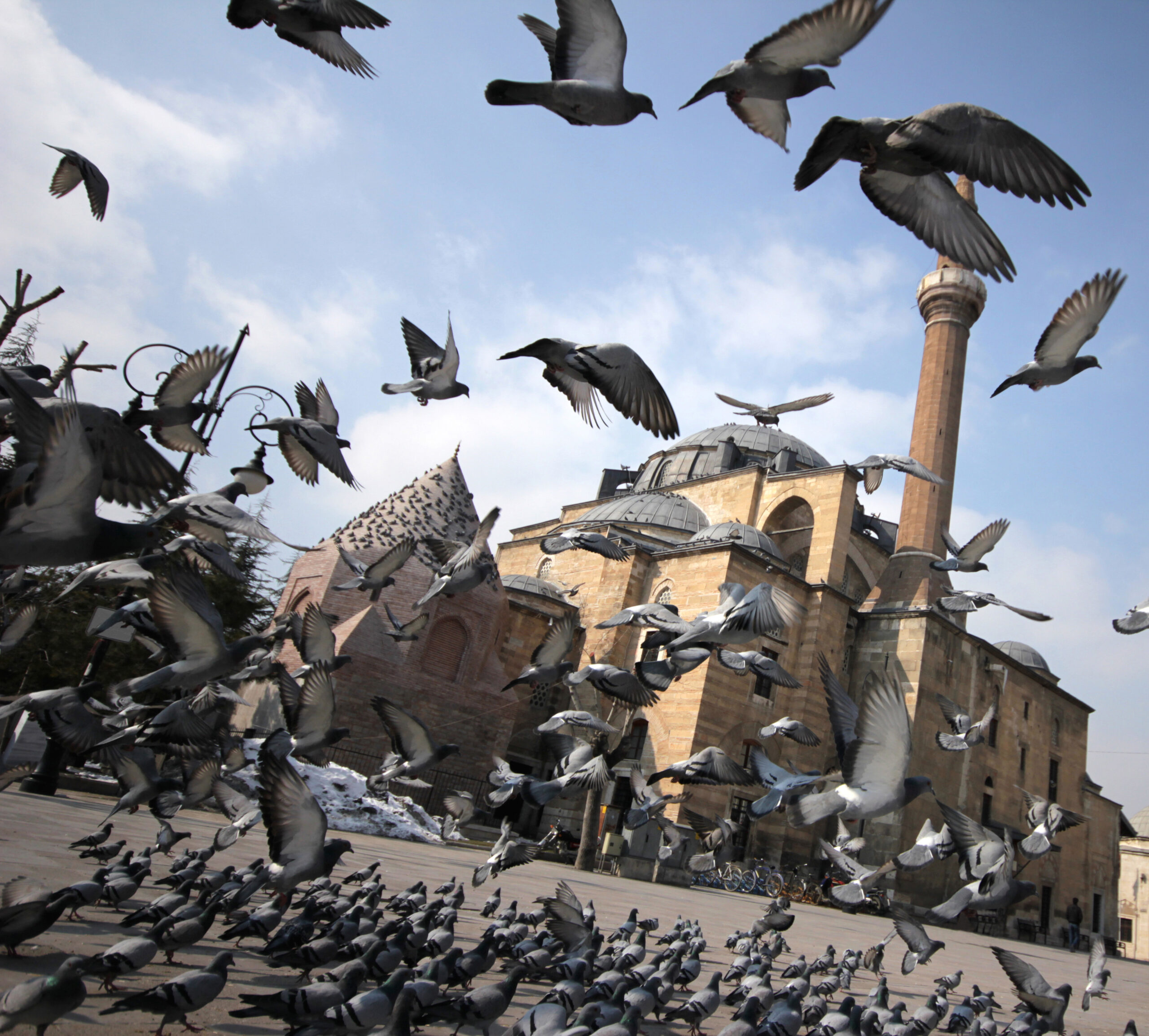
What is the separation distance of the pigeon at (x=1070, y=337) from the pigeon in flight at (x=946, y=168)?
1.10m

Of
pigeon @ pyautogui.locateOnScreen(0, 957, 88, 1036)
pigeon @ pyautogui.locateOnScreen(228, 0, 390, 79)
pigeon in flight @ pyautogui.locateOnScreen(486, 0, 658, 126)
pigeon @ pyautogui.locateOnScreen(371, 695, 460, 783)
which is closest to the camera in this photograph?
pigeon @ pyautogui.locateOnScreen(0, 957, 88, 1036)

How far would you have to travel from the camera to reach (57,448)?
8.77 feet

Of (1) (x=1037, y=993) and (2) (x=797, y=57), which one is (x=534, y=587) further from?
(2) (x=797, y=57)

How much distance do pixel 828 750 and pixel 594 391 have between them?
2212 cm

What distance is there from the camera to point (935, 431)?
86.3ft

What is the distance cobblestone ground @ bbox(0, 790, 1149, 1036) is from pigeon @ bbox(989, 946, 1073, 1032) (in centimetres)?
103

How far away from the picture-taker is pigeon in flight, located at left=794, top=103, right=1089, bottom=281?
295 cm

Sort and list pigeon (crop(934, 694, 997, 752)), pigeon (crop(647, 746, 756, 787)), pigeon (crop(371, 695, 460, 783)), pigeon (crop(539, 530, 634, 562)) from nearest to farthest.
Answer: pigeon (crop(647, 746, 756, 787)), pigeon (crop(371, 695, 460, 783)), pigeon (crop(539, 530, 634, 562)), pigeon (crop(934, 694, 997, 752))

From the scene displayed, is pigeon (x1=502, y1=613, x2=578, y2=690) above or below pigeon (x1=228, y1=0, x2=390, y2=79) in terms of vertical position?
below

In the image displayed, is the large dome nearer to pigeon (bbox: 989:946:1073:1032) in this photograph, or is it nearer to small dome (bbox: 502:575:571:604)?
small dome (bbox: 502:575:571:604)

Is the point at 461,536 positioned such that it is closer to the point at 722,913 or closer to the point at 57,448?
the point at 722,913

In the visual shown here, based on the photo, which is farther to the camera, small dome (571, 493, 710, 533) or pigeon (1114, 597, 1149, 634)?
small dome (571, 493, 710, 533)

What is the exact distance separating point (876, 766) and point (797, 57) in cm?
328

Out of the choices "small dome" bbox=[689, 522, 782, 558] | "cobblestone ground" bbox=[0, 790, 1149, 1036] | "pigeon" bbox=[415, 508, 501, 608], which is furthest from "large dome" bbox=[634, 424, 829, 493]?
"pigeon" bbox=[415, 508, 501, 608]
